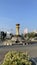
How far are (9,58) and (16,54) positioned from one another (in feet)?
1.10

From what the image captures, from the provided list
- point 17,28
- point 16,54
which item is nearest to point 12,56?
point 16,54

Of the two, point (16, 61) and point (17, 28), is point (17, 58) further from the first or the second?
point (17, 28)

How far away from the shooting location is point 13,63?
652 cm

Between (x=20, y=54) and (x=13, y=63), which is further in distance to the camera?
(x=20, y=54)

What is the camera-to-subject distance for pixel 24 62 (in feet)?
21.9

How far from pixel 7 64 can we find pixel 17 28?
34.2 m

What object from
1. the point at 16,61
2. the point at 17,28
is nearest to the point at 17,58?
the point at 16,61

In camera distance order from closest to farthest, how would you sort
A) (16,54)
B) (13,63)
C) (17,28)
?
(13,63) < (16,54) < (17,28)

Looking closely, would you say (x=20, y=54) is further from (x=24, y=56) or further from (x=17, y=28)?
(x=17, y=28)

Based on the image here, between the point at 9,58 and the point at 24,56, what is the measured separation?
0.56m

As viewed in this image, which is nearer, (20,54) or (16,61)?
(16,61)

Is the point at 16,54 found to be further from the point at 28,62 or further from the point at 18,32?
the point at 18,32

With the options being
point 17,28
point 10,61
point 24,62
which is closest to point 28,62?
point 24,62

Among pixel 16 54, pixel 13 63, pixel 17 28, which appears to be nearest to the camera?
pixel 13 63
